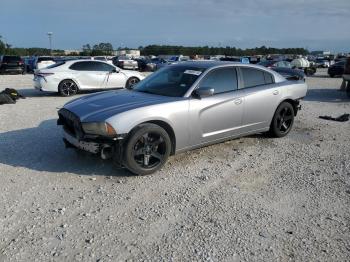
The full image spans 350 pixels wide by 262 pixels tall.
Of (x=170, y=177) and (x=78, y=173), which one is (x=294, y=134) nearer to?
(x=170, y=177)

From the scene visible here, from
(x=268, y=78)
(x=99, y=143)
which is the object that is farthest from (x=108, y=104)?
(x=268, y=78)

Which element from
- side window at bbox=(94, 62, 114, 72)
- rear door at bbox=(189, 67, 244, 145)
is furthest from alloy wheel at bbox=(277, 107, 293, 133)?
side window at bbox=(94, 62, 114, 72)

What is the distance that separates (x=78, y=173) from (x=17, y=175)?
84 cm

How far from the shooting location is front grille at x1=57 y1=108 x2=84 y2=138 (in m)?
5.52

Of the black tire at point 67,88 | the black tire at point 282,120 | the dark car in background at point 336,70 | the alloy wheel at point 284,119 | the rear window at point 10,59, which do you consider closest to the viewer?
the black tire at point 282,120

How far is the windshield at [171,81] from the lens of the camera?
247 inches

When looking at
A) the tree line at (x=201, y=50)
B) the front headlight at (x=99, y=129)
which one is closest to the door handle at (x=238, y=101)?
the front headlight at (x=99, y=129)

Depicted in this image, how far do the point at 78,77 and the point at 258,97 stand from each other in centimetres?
911

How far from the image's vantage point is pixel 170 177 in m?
5.59

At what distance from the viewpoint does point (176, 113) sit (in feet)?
19.1

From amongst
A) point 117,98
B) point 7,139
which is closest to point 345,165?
point 117,98

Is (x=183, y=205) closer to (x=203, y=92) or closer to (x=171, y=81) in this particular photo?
(x=203, y=92)

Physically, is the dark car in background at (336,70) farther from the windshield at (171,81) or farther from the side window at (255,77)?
the windshield at (171,81)

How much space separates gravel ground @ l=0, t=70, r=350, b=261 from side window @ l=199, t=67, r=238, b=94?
111 cm
